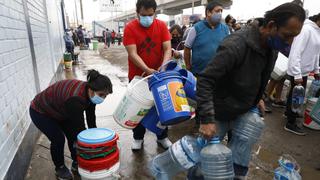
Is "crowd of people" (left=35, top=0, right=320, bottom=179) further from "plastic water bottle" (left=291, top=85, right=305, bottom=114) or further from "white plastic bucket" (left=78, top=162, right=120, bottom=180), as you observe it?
"white plastic bucket" (left=78, top=162, right=120, bottom=180)

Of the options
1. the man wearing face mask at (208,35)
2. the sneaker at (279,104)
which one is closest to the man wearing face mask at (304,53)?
the man wearing face mask at (208,35)

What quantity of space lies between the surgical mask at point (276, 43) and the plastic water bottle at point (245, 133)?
0.55 meters

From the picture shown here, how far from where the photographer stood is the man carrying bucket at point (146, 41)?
113 inches

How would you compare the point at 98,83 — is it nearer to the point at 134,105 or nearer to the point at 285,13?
the point at 134,105

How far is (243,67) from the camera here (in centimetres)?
181

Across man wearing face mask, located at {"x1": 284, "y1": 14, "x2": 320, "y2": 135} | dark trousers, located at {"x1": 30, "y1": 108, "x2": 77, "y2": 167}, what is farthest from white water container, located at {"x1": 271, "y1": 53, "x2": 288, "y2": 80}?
dark trousers, located at {"x1": 30, "y1": 108, "x2": 77, "y2": 167}

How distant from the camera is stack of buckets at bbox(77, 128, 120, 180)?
83.6 inches

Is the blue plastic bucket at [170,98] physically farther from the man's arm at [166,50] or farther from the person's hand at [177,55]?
the person's hand at [177,55]

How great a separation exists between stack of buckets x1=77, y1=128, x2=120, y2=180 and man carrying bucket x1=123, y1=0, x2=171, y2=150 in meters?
0.93

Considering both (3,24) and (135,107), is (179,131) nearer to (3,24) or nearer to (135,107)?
(135,107)

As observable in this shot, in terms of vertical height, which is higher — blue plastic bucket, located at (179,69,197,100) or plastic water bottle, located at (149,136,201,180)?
blue plastic bucket, located at (179,69,197,100)

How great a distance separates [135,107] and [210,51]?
1.46m

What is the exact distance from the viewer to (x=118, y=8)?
32.9 meters

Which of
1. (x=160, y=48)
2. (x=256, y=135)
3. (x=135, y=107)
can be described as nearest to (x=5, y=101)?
(x=135, y=107)
